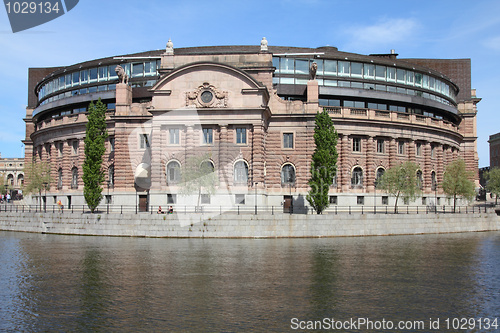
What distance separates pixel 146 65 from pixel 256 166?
25142 mm

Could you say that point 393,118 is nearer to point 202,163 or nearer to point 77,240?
point 202,163

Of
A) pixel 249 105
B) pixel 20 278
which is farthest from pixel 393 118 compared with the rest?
pixel 20 278

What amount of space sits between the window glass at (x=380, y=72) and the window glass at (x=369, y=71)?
1.89 ft

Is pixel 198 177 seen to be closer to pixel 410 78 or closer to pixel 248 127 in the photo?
pixel 248 127

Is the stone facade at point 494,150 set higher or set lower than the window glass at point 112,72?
lower

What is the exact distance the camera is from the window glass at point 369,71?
232 ft

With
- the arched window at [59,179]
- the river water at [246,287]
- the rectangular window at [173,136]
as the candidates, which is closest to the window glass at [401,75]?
the rectangular window at [173,136]

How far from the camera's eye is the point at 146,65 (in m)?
70.6

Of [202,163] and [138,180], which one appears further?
[138,180]

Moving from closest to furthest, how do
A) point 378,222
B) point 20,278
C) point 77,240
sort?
1. point 20,278
2. point 77,240
3. point 378,222

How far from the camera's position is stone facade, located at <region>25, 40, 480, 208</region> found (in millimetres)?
55906

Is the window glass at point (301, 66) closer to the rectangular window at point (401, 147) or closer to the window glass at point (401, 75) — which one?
the window glass at point (401, 75)

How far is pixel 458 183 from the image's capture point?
62.1 meters

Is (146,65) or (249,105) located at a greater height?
(146,65)
